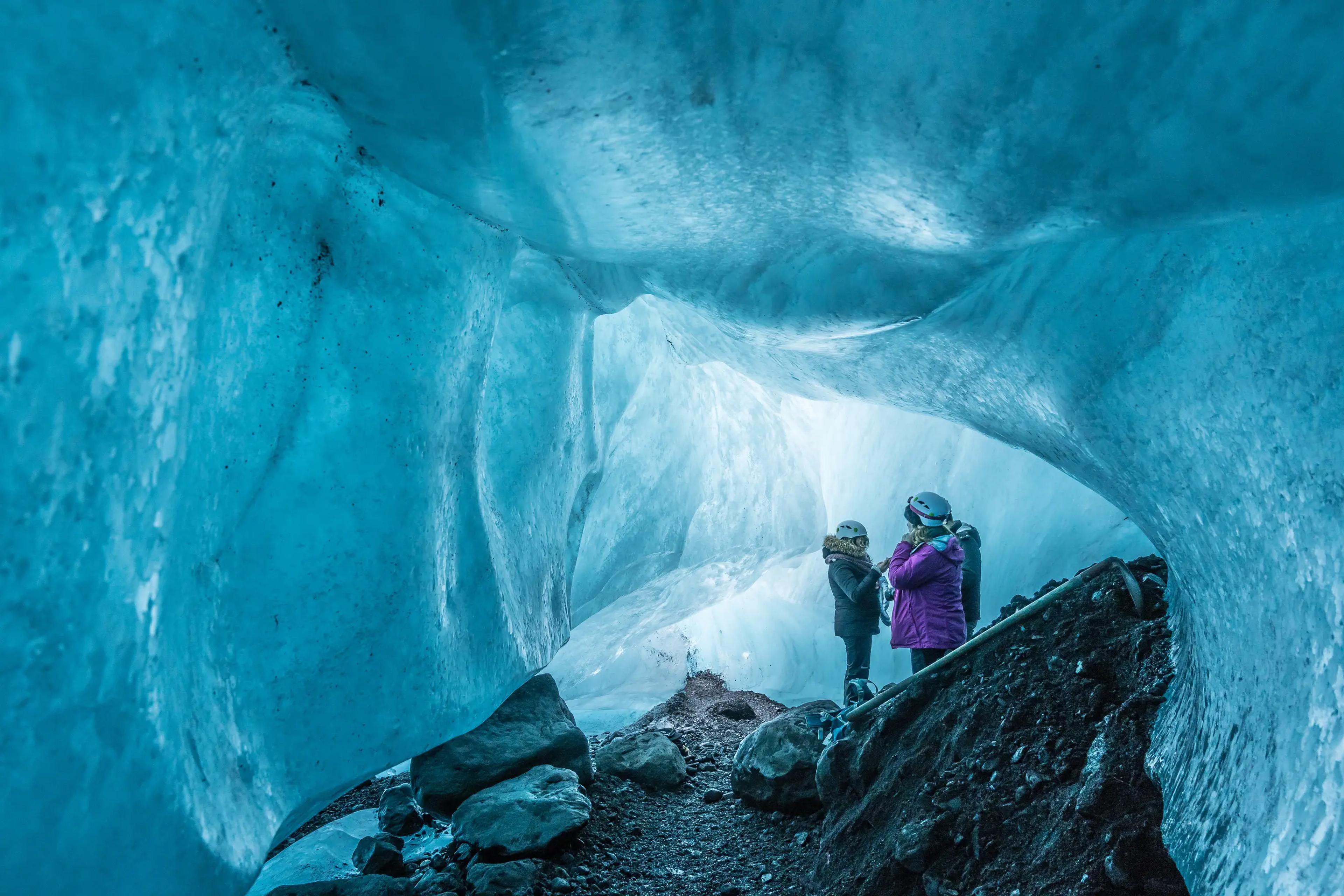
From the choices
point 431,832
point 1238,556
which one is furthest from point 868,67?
point 431,832

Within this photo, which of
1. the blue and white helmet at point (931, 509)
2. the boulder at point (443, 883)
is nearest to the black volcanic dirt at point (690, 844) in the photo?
the boulder at point (443, 883)

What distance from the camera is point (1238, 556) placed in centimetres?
169

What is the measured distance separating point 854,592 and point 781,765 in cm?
112

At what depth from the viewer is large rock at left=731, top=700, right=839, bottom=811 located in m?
3.52

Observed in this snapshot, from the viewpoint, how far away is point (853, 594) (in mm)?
4387

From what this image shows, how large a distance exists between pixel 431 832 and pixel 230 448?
109 inches

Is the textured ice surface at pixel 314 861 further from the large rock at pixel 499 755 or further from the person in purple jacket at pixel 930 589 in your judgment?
the person in purple jacket at pixel 930 589

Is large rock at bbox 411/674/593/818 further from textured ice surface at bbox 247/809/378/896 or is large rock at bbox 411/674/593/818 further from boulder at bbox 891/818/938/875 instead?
boulder at bbox 891/818/938/875

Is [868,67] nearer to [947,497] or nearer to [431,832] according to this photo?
[431,832]

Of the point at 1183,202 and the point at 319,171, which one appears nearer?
the point at 1183,202

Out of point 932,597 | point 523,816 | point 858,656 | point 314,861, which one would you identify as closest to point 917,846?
point 932,597

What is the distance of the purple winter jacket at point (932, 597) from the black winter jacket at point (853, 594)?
733 mm

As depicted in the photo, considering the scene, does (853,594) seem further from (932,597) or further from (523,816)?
(523,816)

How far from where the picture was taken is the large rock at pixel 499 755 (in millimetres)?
4125
